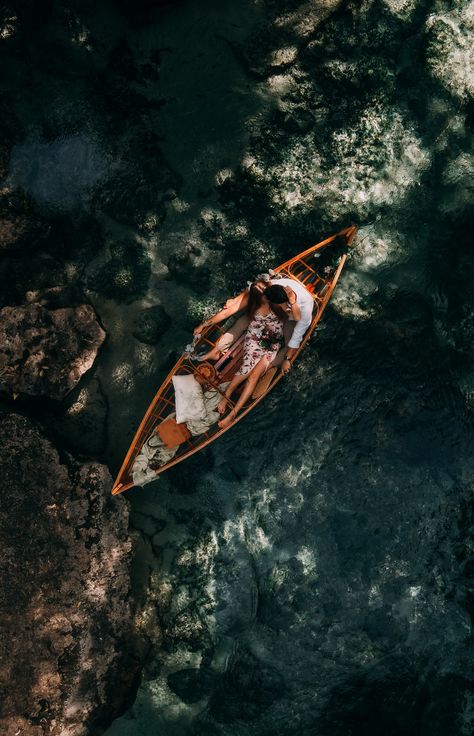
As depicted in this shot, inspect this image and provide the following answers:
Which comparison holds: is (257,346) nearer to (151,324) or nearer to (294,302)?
(294,302)

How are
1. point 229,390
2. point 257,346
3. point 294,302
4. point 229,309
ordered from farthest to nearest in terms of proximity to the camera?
point 229,390
point 257,346
point 229,309
point 294,302

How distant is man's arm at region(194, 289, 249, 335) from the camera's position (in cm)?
784

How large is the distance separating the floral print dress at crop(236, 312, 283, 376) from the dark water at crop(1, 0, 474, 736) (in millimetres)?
911

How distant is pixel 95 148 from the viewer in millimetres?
8445

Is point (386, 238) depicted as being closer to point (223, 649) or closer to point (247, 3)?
point (247, 3)

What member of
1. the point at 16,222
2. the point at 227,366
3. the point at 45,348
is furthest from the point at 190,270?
the point at 16,222

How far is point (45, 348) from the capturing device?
27.2 feet

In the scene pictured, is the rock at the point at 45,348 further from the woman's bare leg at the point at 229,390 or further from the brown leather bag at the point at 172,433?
the woman's bare leg at the point at 229,390

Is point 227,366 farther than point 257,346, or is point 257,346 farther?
point 227,366

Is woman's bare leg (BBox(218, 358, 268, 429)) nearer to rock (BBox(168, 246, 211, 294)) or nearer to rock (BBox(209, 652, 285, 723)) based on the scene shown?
rock (BBox(168, 246, 211, 294))

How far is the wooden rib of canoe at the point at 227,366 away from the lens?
809cm

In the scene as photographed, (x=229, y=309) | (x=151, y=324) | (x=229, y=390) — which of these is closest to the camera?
(x=229, y=309)

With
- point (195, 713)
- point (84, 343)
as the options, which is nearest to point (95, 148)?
point (84, 343)

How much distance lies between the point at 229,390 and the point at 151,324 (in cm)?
160
